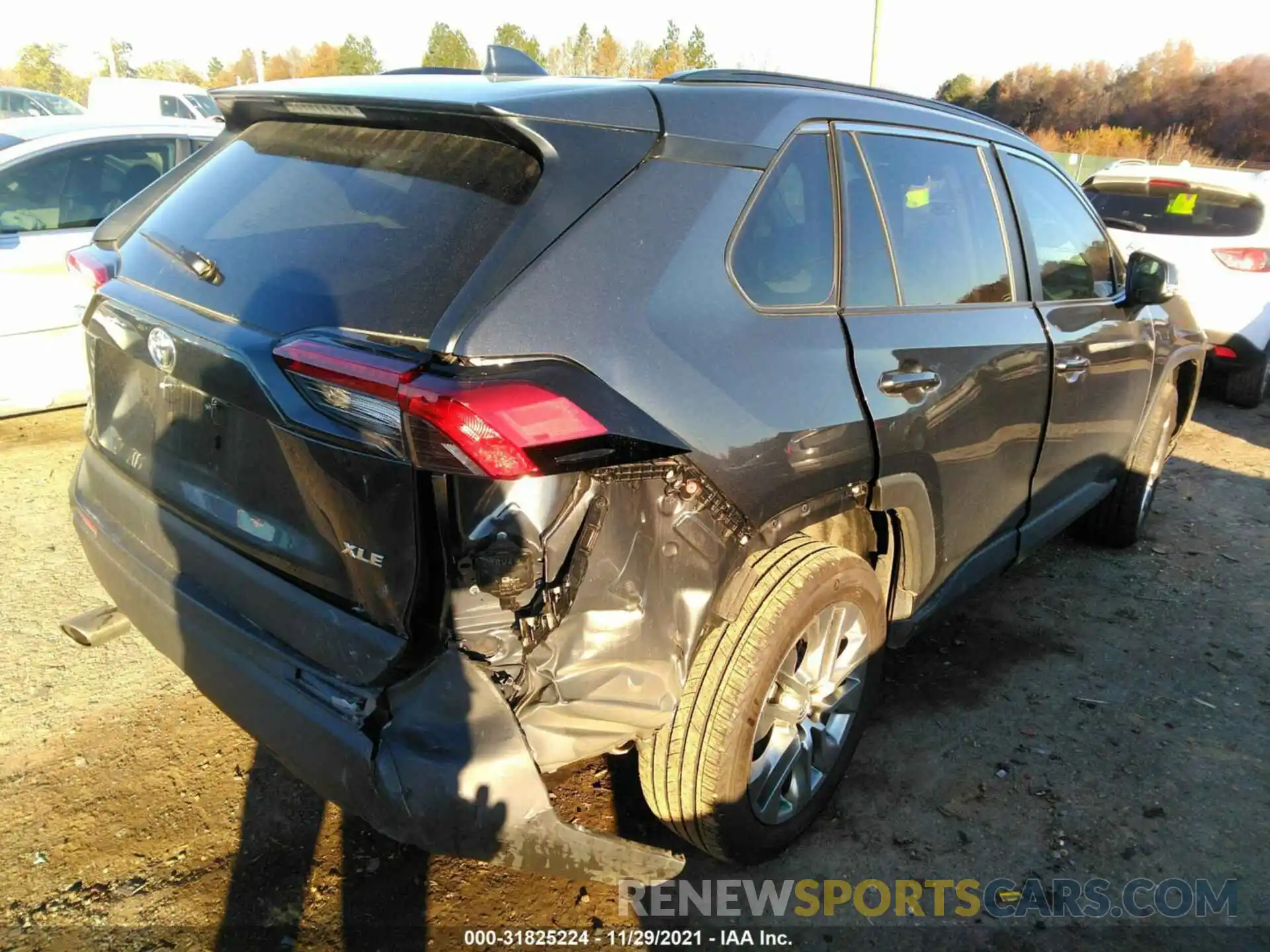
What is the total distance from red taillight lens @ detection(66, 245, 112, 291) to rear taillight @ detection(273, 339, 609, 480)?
1.21 meters

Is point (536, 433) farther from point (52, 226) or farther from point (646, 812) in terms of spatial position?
point (52, 226)

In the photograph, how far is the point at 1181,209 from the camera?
7.21 meters

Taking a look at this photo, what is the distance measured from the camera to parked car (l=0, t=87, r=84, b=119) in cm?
1612

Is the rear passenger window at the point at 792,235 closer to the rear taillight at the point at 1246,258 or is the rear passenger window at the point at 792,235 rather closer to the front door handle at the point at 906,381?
the front door handle at the point at 906,381

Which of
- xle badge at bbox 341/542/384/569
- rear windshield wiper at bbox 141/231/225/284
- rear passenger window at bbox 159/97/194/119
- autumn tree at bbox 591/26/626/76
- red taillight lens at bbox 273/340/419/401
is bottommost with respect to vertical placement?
xle badge at bbox 341/542/384/569

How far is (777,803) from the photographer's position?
2.43 m

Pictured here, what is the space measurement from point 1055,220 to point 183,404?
10.3 feet

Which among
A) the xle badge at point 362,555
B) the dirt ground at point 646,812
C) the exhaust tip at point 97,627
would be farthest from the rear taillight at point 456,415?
the exhaust tip at point 97,627

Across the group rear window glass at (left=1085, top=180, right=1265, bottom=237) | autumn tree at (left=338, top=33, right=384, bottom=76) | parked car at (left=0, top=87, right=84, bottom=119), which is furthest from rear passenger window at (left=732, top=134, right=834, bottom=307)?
autumn tree at (left=338, top=33, right=384, bottom=76)

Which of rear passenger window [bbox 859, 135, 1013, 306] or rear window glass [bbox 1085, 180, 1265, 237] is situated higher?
rear passenger window [bbox 859, 135, 1013, 306]

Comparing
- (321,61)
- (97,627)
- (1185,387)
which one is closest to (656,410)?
(97,627)

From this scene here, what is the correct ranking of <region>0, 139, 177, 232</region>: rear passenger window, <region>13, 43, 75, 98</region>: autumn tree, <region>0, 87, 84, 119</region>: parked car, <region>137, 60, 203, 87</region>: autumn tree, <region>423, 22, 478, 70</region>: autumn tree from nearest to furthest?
<region>0, 139, 177, 232</region>: rear passenger window, <region>0, 87, 84, 119</region>: parked car, <region>423, 22, 478, 70</region>: autumn tree, <region>13, 43, 75, 98</region>: autumn tree, <region>137, 60, 203, 87</region>: autumn tree

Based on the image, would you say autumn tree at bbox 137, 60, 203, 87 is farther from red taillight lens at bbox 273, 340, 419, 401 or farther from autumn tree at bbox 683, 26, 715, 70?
red taillight lens at bbox 273, 340, 419, 401

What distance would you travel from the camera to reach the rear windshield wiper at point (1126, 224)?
7219mm
